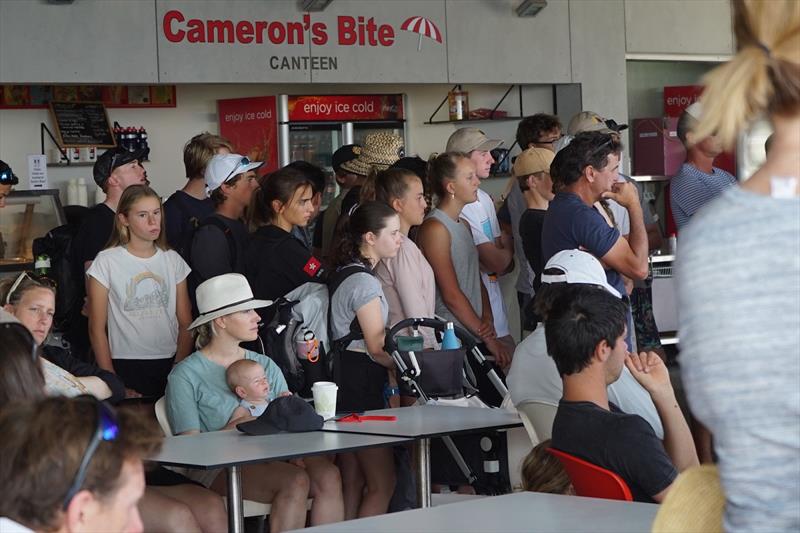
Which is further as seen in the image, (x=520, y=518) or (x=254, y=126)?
(x=254, y=126)

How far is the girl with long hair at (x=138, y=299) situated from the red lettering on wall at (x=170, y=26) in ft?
8.09

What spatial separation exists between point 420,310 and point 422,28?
11.6 ft

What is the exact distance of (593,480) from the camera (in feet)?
9.32

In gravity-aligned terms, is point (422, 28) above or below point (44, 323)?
above

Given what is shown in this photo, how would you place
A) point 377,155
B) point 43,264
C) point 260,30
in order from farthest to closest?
1. point 260,30
2. point 377,155
3. point 43,264

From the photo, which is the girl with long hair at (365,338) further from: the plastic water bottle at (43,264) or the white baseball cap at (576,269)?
the plastic water bottle at (43,264)

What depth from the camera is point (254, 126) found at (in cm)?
886

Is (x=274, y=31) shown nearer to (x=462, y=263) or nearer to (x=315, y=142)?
(x=315, y=142)

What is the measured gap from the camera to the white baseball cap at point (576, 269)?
388cm

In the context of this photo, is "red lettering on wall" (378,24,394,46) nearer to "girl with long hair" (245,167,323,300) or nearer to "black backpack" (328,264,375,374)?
"girl with long hair" (245,167,323,300)

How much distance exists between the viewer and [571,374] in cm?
306

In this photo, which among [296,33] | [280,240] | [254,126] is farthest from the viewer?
[254,126]

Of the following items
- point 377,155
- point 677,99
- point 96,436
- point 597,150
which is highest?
point 677,99

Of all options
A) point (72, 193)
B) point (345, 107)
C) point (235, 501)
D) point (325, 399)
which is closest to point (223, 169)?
point (325, 399)
